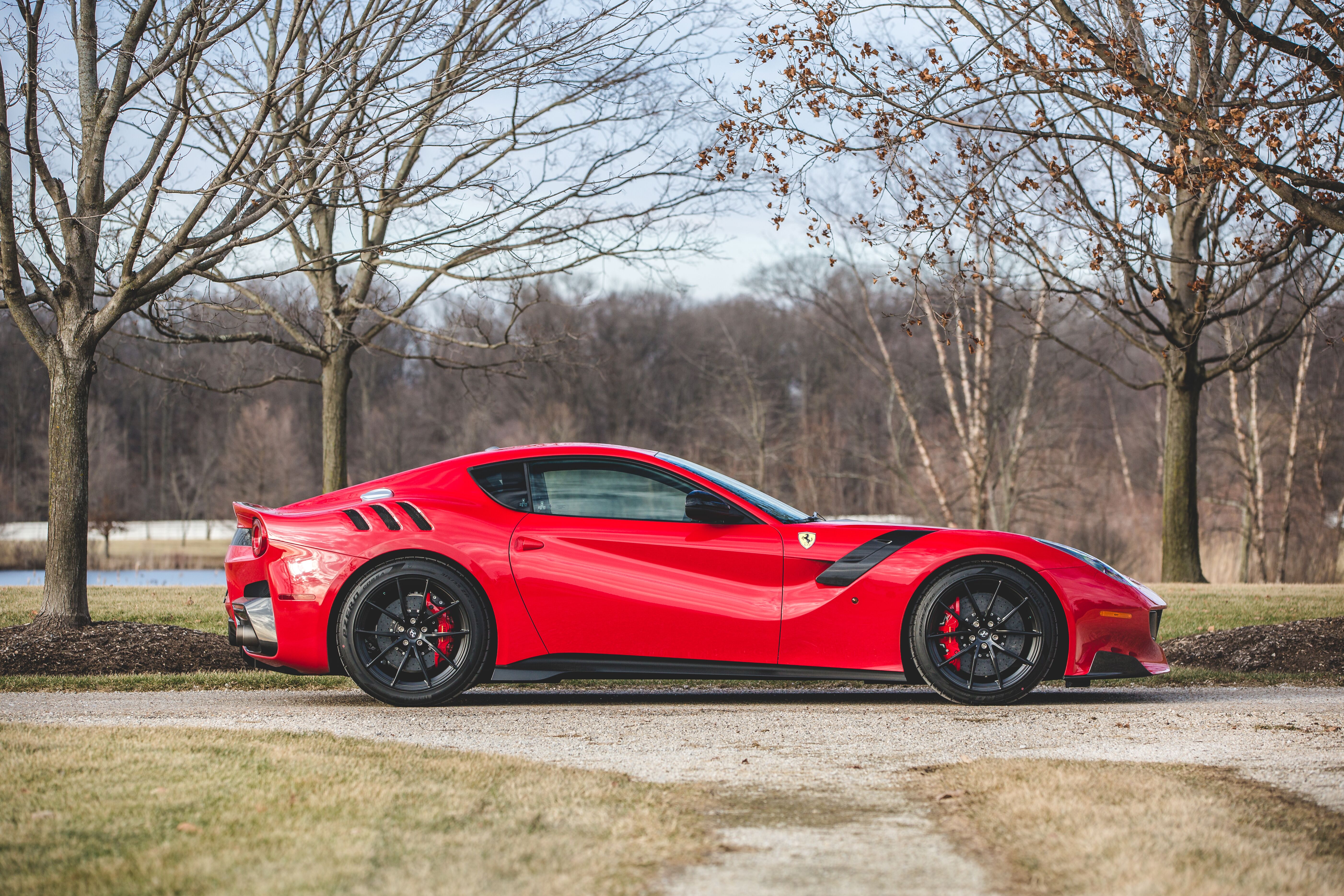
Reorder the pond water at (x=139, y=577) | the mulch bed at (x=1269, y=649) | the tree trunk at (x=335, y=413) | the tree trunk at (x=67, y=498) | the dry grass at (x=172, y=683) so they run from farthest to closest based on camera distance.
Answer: the pond water at (x=139, y=577)
the tree trunk at (x=335, y=413)
the tree trunk at (x=67, y=498)
the mulch bed at (x=1269, y=649)
the dry grass at (x=172, y=683)

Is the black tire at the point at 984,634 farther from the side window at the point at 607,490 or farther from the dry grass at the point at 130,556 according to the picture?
the dry grass at the point at 130,556

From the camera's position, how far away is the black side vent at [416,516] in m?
6.33

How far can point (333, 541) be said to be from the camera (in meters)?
6.33

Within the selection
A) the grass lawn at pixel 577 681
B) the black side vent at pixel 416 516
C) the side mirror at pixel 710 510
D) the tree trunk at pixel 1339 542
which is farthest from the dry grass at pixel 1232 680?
the tree trunk at pixel 1339 542

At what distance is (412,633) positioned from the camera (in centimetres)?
631

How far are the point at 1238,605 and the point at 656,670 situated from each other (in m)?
8.30

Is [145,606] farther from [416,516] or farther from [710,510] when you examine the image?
[710,510]

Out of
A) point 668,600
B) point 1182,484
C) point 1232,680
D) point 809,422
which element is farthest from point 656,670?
point 809,422

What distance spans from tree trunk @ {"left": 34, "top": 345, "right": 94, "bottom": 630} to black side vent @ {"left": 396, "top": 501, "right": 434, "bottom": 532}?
12.3ft

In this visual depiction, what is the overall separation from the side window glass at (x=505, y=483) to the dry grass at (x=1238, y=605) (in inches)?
235

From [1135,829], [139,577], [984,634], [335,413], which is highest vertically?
[335,413]

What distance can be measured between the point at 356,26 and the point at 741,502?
4.78 meters

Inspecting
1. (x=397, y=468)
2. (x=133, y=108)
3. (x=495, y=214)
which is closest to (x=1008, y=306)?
(x=495, y=214)

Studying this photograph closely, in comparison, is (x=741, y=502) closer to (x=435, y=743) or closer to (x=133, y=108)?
(x=435, y=743)
